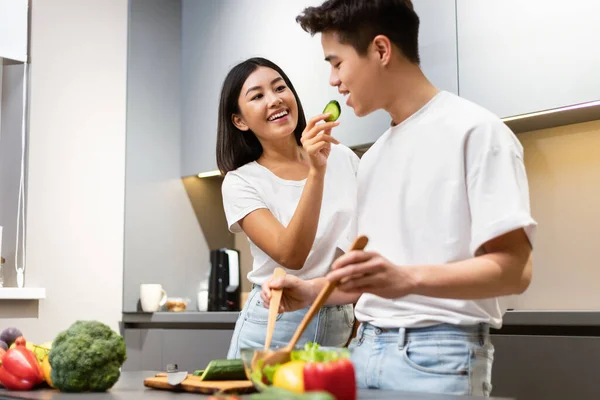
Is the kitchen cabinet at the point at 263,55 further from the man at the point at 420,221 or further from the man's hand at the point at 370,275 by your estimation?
the man's hand at the point at 370,275

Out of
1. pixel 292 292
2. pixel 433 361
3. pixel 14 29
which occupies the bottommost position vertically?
pixel 433 361

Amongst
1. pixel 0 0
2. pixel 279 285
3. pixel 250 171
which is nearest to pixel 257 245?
pixel 250 171

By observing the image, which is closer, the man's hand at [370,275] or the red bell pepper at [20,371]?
the man's hand at [370,275]

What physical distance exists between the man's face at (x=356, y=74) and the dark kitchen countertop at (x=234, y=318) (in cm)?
108

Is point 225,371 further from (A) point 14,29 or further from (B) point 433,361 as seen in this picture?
(A) point 14,29

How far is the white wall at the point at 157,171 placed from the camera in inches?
142

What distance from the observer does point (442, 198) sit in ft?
4.14

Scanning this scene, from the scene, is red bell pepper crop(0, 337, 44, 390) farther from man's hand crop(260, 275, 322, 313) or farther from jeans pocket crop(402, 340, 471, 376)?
jeans pocket crop(402, 340, 471, 376)

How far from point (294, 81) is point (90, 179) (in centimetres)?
111

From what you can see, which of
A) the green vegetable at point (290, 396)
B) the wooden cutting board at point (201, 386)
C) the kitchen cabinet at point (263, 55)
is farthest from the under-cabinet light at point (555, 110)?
the green vegetable at point (290, 396)

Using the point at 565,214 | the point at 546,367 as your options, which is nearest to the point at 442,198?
the point at 546,367

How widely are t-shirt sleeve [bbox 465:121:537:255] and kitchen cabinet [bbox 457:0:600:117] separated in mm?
1225

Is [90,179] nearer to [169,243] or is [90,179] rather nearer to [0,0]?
[169,243]

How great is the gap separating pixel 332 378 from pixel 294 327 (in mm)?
852
